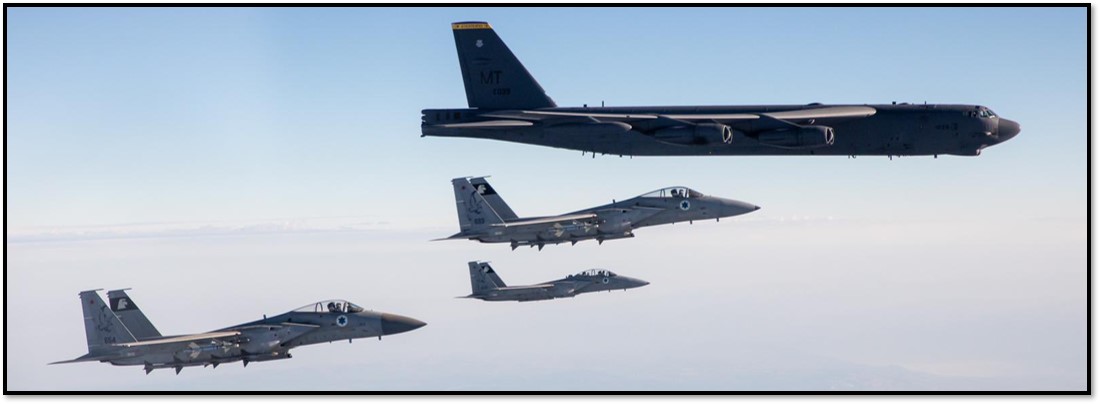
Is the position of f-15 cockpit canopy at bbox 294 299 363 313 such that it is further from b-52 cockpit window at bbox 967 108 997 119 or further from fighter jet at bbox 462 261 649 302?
b-52 cockpit window at bbox 967 108 997 119

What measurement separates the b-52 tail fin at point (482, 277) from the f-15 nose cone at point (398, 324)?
434 inches

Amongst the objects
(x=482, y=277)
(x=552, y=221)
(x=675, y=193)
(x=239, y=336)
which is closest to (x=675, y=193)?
(x=675, y=193)

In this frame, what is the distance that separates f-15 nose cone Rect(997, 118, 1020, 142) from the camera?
49438mm

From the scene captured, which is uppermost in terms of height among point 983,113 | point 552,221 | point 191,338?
point 983,113

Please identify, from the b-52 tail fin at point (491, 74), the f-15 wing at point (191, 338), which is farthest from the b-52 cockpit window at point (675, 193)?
the f-15 wing at point (191, 338)

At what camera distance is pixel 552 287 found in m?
55.7

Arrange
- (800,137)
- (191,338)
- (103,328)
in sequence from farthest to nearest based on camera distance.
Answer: (800,137)
(103,328)
(191,338)

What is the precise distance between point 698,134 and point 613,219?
574cm

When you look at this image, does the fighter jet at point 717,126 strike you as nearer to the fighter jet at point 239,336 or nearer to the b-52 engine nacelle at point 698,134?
the b-52 engine nacelle at point 698,134

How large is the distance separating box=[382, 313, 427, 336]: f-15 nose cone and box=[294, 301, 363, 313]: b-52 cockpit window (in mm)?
1006

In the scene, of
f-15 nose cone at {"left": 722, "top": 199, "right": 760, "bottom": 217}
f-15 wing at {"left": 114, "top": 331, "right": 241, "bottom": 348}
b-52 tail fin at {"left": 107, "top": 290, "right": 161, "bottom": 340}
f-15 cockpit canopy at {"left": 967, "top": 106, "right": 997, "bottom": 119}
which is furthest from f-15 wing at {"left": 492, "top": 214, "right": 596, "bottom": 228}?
f-15 cockpit canopy at {"left": 967, "top": 106, "right": 997, "bottom": 119}

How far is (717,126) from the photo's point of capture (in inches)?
1838

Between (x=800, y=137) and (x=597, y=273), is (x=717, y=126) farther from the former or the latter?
(x=597, y=273)

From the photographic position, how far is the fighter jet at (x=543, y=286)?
55.6 meters
